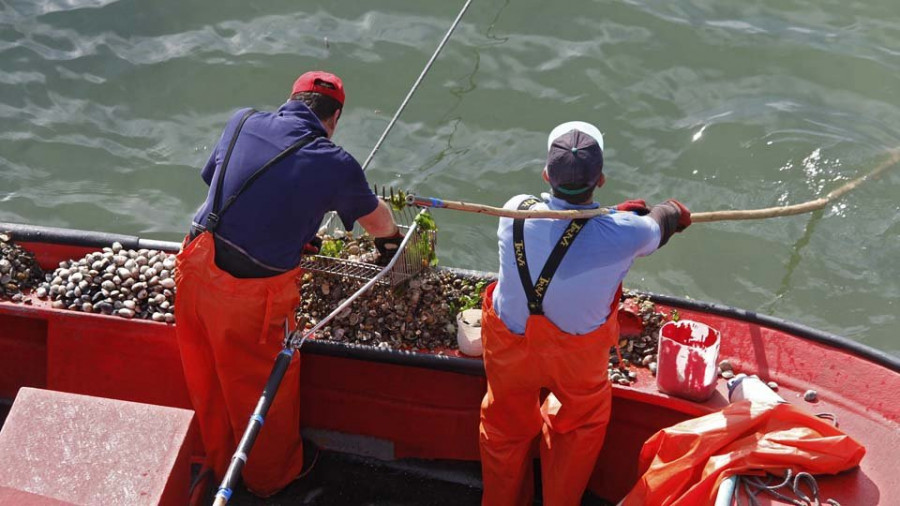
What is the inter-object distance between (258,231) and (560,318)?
4.62 ft

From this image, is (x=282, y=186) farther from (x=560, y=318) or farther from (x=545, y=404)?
(x=545, y=404)

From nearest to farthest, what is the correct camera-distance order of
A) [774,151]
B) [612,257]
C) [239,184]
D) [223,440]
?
[612,257]
[239,184]
[223,440]
[774,151]

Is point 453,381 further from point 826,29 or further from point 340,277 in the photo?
point 826,29

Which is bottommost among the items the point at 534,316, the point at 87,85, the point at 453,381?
the point at 87,85

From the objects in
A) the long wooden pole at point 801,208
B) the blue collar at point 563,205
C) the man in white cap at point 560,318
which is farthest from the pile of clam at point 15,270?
the long wooden pole at point 801,208

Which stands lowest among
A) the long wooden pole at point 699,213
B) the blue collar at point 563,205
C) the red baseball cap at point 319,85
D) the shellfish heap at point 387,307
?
the shellfish heap at point 387,307

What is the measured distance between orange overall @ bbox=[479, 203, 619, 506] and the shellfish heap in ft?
2.29

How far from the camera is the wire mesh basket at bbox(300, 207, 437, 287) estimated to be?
4875 millimetres

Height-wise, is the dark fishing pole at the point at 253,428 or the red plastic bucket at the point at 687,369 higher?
the red plastic bucket at the point at 687,369

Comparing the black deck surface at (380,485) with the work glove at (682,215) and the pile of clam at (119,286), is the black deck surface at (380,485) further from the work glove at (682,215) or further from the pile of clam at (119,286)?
the work glove at (682,215)

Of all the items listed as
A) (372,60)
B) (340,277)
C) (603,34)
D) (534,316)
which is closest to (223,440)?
(340,277)

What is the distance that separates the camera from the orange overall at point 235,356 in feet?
14.0

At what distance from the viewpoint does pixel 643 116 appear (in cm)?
835

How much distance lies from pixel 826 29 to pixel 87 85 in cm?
730
